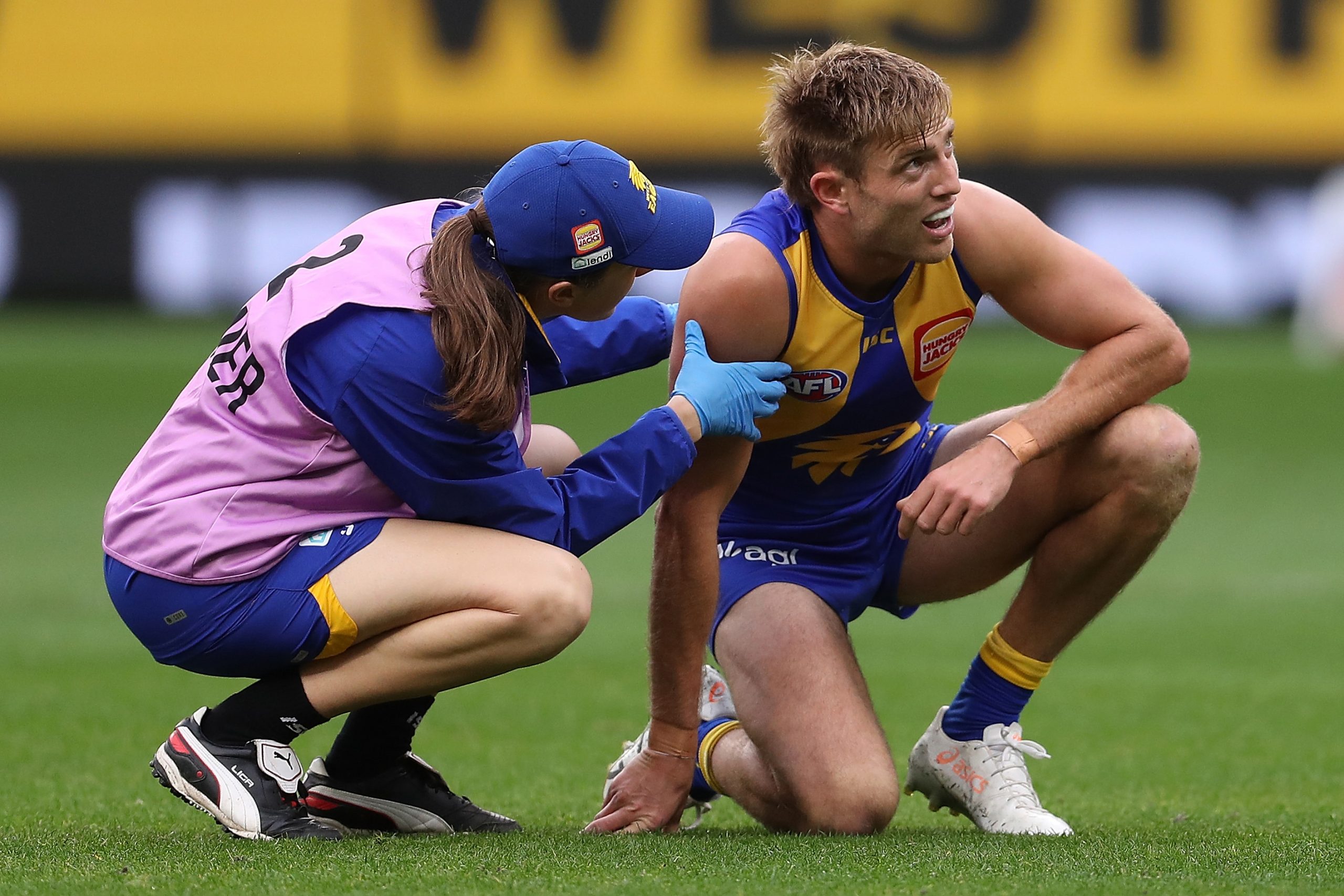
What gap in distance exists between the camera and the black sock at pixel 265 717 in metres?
3.50

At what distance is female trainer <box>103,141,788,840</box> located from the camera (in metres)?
3.34

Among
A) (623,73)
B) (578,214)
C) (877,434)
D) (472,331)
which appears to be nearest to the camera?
(472,331)

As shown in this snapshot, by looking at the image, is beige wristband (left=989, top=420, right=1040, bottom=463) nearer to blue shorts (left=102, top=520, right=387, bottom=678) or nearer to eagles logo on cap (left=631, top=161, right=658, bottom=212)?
eagles logo on cap (left=631, top=161, right=658, bottom=212)

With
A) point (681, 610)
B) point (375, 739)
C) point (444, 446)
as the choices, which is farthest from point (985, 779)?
point (444, 446)

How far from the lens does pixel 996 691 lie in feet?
13.1

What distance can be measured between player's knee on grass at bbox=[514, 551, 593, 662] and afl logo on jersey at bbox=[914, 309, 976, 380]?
1.03m

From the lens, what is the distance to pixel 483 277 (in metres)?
3.37

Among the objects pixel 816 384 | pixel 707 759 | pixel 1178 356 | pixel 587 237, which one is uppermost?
pixel 587 237

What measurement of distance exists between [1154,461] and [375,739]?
183 cm

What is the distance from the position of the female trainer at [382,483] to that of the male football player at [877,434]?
1.14 ft

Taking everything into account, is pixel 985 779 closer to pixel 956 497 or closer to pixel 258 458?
pixel 956 497

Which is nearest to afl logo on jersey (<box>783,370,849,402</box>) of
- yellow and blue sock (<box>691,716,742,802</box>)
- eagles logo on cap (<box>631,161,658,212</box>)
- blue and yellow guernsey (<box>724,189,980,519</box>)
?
blue and yellow guernsey (<box>724,189,980,519</box>)

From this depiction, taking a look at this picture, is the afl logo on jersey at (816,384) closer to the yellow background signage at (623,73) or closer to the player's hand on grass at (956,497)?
the player's hand on grass at (956,497)

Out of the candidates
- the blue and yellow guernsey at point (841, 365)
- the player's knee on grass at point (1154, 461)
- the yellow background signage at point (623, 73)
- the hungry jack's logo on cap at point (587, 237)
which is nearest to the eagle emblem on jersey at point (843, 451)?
the blue and yellow guernsey at point (841, 365)
